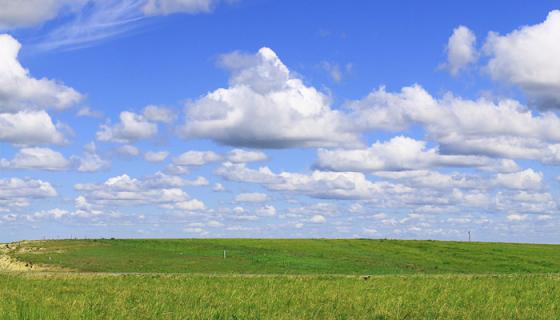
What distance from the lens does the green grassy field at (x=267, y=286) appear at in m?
23.9

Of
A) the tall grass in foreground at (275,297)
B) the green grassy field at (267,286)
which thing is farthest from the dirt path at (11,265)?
the tall grass in foreground at (275,297)

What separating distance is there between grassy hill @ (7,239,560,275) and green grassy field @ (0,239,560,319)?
12 centimetres

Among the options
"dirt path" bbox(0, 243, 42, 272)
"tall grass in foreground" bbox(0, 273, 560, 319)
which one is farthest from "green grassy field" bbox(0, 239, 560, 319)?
"dirt path" bbox(0, 243, 42, 272)

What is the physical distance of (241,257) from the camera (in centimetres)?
6400

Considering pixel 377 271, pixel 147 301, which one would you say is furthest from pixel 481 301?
pixel 377 271

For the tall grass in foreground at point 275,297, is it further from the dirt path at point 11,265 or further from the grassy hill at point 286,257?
the dirt path at point 11,265

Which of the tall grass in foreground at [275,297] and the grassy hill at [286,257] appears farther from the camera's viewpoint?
the grassy hill at [286,257]

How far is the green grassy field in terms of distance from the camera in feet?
78.3

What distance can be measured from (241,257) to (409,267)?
48.8ft

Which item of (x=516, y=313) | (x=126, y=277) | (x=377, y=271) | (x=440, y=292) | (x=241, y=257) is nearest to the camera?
(x=516, y=313)

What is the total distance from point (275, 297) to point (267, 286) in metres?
5.48

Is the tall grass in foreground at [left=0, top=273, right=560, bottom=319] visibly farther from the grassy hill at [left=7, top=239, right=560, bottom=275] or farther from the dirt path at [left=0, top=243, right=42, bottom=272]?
the dirt path at [left=0, top=243, right=42, bottom=272]

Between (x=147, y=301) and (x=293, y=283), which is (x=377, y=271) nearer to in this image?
(x=293, y=283)

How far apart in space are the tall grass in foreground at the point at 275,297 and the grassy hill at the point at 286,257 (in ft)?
48.5
